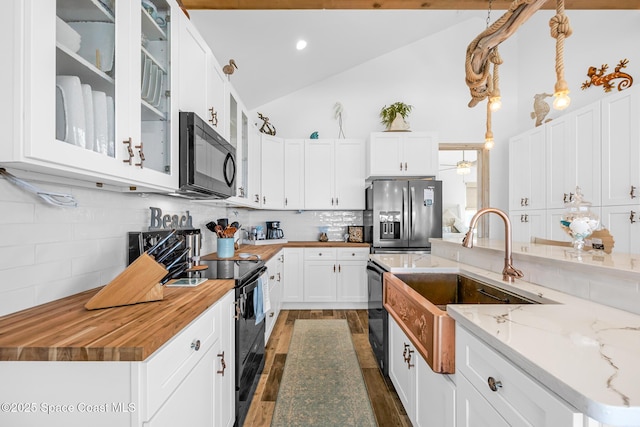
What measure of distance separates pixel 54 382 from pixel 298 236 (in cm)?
370

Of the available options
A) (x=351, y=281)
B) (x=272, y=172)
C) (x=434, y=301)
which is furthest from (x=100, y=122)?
(x=351, y=281)

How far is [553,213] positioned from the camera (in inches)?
131

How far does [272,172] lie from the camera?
4.14m

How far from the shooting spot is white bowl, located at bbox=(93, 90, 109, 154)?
104 cm

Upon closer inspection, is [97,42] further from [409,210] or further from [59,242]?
[409,210]

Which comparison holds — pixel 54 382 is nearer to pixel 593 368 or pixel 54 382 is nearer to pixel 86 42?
pixel 86 42

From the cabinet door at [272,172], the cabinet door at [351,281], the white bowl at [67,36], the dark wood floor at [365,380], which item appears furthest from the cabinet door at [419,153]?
the white bowl at [67,36]

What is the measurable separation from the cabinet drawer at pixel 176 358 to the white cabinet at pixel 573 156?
351 cm

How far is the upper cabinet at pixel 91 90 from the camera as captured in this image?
2.53 feet

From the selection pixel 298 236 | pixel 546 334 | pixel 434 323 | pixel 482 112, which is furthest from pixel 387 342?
pixel 482 112

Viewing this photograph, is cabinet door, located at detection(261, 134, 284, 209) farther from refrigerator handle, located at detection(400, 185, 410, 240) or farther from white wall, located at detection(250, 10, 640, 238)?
refrigerator handle, located at detection(400, 185, 410, 240)

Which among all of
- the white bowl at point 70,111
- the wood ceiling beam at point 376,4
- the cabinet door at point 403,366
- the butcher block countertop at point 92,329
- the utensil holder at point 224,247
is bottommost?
the cabinet door at point 403,366

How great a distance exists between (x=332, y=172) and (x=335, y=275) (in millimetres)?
1401

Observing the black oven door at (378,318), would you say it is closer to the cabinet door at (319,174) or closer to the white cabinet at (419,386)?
the white cabinet at (419,386)
